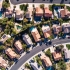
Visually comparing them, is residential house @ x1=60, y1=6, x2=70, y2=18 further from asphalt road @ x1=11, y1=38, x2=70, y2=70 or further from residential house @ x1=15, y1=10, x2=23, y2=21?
residential house @ x1=15, y1=10, x2=23, y2=21

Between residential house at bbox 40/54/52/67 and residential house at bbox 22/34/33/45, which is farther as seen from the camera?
residential house at bbox 40/54/52/67

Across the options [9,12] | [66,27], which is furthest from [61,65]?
[9,12]

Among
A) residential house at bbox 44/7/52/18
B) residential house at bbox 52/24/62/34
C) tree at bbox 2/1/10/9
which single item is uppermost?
tree at bbox 2/1/10/9

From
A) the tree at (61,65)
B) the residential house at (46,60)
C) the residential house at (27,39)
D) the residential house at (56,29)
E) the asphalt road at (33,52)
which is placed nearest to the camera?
the residential house at (56,29)

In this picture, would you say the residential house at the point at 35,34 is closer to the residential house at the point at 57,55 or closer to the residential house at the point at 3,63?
the residential house at the point at 57,55

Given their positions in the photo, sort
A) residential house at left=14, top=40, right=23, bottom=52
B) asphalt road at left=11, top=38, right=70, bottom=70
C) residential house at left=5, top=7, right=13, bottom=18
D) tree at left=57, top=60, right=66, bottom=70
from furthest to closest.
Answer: tree at left=57, top=60, right=66, bottom=70 < asphalt road at left=11, top=38, right=70, bottom=70 < residential house at left=14, top=40, right=23, bottom=52 < residential house at left=5, top=7, right=13, bottom=18

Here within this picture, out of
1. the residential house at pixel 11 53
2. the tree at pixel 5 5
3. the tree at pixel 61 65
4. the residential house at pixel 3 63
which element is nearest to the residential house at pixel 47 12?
the tree at pixel 5 5

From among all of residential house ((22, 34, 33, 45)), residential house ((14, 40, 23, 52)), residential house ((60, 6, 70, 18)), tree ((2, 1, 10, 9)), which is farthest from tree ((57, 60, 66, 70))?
tree ((2, 1, 10, 9))

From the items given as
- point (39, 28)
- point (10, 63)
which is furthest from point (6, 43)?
point (39, 28)

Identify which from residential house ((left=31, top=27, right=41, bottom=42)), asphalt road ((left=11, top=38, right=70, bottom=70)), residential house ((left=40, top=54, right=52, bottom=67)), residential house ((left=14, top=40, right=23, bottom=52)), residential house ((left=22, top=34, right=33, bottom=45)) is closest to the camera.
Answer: residential house ((left=31, top=27, right=41, bottom=42))

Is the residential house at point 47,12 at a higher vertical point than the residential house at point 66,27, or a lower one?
higher

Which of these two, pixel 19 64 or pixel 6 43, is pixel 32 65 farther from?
pixel 6 43

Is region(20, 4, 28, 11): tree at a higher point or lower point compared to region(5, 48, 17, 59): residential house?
higher
